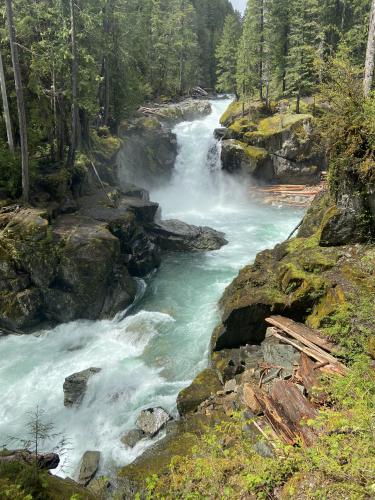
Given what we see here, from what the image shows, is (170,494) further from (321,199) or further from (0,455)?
(321,199)

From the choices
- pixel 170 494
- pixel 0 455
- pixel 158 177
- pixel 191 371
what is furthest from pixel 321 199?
pixel 158 177

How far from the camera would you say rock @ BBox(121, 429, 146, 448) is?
971cm

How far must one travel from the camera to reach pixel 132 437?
9836 millimetres

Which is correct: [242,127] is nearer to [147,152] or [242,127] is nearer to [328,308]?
[147,152]

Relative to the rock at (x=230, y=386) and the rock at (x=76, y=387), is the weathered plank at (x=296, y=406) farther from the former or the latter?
the rock at (x=76, y=387)

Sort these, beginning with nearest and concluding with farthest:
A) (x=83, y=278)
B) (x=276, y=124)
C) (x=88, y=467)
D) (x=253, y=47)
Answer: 1. (x=88, y=467)
2. (x=83, y=278)
3. (x=276, y=124)
4. (x=253, y=47)

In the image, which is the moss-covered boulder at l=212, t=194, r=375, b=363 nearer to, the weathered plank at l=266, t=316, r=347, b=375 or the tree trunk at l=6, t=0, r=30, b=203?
the weathered plank at l=266, t=316, r=347, b=375

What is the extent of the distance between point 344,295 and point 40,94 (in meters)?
A: 18.0

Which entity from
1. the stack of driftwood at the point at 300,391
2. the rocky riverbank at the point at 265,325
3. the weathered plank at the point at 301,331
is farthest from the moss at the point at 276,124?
the stack of driftwood at the point at 300,391

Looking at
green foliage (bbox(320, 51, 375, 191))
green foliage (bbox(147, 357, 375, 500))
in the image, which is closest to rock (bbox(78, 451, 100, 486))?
green foliage (bbox(147, 357, 375, 500))

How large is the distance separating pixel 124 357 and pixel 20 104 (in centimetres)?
1189

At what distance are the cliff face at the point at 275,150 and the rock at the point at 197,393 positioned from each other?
25.1 m

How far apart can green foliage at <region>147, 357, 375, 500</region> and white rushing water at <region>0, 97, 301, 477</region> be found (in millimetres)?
3480

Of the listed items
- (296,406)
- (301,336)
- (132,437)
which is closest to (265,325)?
(301,336)
